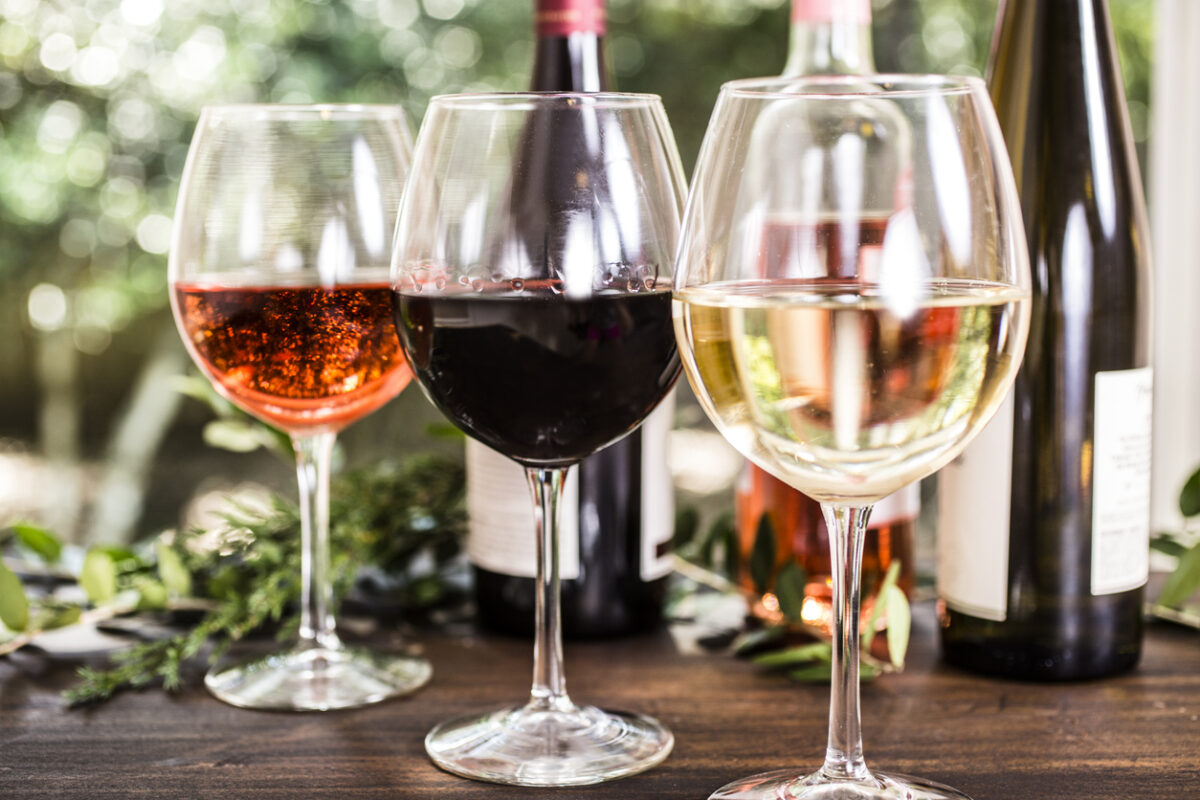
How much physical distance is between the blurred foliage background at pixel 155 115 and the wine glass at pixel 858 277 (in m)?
1.63

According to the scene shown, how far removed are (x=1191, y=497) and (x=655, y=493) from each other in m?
0.39

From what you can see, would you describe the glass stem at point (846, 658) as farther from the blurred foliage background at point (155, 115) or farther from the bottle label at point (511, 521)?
the blurred foliage background at point (155, 115)

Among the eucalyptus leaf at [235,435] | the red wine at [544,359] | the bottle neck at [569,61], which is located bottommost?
the eucalyptus leaf at [235,435]

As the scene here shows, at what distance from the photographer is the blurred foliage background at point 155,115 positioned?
7.49 ft

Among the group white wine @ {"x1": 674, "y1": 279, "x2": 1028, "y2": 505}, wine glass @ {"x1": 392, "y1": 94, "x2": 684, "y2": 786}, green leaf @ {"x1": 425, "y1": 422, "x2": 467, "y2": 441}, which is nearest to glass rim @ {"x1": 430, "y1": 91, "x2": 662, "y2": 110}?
wine glass @ {"x1": 392, "y1": 94, "x2": 684, "y2": 786}

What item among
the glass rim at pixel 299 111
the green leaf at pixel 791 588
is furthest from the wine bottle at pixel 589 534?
the glass rim at pixel 299 111

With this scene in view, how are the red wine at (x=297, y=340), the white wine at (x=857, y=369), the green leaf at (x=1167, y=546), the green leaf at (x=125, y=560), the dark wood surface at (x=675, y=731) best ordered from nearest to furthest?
the white wine at (x=857, y=369), the dark wood surface at (x=675, y=731), the red wine at (x=297, y=340), the green leaf at (x=1167, y=546), the green leaf at (x=125, y=560)

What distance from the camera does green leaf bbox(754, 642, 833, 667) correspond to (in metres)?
0.82

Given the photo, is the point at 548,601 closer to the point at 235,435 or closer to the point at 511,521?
the point at 511,521

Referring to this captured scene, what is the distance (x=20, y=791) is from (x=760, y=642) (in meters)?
0.47

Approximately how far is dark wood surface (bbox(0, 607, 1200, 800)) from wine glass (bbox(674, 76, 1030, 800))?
118 millimetres

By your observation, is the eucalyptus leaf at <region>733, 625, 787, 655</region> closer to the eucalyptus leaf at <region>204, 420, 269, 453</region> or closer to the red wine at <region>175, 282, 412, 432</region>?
the red wine at <region>175, 282, 412, 432</region>

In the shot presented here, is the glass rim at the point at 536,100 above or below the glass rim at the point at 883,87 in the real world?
above

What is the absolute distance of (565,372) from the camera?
2.22 feet
